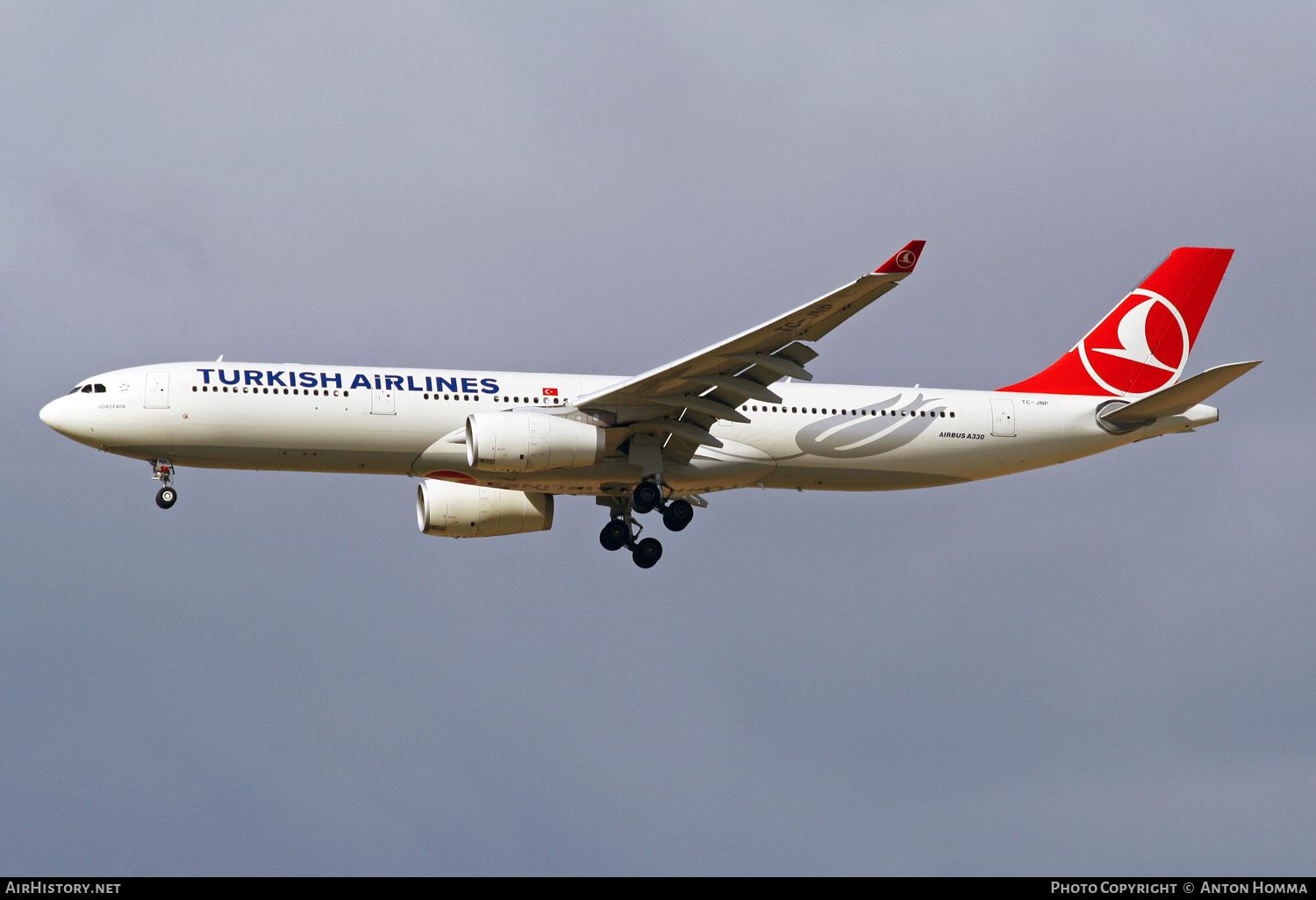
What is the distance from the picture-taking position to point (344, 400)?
3697cm

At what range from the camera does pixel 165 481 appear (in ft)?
123

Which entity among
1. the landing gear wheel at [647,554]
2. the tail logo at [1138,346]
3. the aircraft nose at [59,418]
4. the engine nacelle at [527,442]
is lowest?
the landing gear wheel at [647,554]

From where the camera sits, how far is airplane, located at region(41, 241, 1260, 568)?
3641cm

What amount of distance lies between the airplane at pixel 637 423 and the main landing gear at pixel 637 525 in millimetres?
47

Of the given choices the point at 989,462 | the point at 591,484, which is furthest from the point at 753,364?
the point at 989,462

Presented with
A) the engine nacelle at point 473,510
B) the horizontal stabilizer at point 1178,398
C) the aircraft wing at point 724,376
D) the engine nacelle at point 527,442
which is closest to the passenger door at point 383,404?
the engine nacelle at point 527,442

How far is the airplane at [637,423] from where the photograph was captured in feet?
119

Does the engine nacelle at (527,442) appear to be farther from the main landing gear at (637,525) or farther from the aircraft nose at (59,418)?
the aircraft nose at (59,418)

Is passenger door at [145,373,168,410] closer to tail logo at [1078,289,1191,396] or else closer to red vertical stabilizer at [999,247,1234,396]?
red vertical stabilizer at [999,247,1234,396]

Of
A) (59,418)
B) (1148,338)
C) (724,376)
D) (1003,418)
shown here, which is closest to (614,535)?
(724,376)

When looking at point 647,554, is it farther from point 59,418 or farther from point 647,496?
point 59,418

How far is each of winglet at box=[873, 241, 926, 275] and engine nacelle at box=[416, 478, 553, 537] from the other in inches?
508
